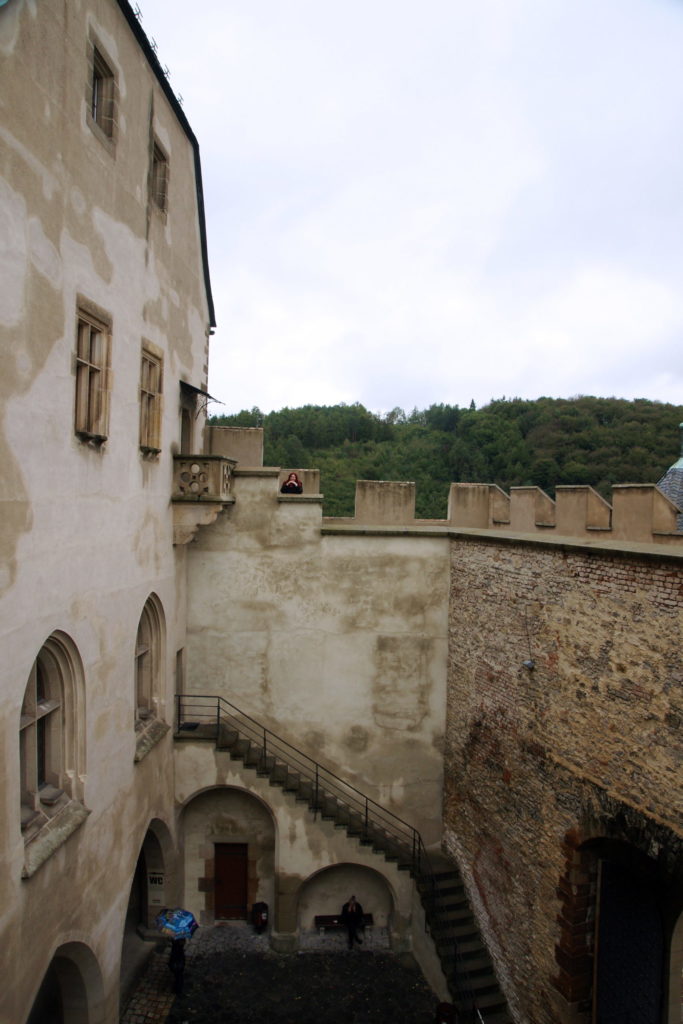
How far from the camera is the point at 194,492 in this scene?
12539 mm

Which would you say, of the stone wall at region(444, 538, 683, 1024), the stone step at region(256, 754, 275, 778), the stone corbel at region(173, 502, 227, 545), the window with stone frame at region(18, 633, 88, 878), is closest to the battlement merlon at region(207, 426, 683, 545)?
the stone corbel at region(173, 502, 227, 545)

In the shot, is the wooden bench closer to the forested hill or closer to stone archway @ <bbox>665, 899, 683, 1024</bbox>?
stone archway @ <bbox>665, 899, 683, 1024</bbox>

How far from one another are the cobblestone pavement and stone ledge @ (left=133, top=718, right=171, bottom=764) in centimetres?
431

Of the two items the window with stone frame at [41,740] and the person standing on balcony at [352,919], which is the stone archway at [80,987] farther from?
the person standing on balcony at [352,919]

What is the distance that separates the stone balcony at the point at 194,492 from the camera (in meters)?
12.5

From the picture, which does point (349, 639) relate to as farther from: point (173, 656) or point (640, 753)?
point (640, 753)

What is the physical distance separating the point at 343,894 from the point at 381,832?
164 cm

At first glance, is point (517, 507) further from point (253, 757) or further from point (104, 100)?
point (104, 100)

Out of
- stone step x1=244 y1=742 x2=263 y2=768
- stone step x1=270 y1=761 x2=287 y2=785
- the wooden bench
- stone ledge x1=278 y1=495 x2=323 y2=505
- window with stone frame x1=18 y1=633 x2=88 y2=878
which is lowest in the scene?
the wooden bench

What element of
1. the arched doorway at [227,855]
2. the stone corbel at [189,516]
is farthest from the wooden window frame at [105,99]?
the arched doorway at [227,855]

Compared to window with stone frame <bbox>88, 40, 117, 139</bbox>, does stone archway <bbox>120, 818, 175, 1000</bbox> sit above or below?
below

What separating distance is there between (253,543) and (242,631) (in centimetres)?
189

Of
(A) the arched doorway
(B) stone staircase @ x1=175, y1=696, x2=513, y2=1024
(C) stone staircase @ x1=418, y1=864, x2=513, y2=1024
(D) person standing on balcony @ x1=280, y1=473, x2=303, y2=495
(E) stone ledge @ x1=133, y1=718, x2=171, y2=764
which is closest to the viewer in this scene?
(E) stone ledge @ x1=133, y1=718, x2=171, y2=764

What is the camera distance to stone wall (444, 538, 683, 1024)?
8.14m
